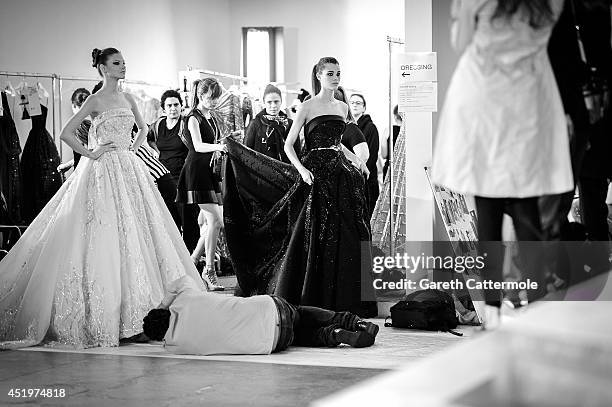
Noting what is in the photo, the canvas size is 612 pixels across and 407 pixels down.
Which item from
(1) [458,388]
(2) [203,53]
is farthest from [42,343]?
(2) [203,53]

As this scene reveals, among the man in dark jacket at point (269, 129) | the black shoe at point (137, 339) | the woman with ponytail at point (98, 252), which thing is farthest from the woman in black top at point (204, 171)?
the black shoe at point (137, 339)

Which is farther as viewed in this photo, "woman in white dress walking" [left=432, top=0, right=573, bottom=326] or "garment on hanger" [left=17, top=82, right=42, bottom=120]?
"garment on hanger" [left=17, top=82, right=42, bottom=120]

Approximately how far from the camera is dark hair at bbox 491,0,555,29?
7.57 ft

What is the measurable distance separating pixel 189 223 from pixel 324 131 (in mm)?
3240

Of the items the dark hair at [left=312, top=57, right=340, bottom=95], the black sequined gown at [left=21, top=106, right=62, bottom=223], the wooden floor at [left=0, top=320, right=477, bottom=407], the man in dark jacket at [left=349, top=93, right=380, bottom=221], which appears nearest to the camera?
the wooden floor at [left=0, top=320, right=477, bottom=407]

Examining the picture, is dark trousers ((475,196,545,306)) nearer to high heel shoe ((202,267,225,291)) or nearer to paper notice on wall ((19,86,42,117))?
high heel shoe ((202,267,225,291))

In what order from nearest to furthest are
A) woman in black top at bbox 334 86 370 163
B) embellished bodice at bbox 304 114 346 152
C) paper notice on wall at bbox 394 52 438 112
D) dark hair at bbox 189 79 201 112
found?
paper notice on wall at bbox 394 52 438 112 < embellished bodice at bbox 304 114 346 152 < woman in black top at bbox 334 86 370 163 < dark hair at bbox 189 79 201 112

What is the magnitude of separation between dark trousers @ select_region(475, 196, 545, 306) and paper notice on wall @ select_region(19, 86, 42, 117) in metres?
6.03

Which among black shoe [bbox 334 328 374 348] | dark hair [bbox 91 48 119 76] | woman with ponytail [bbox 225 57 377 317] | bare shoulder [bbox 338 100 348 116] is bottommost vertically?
black shoe [bbox 334 328 374 348]

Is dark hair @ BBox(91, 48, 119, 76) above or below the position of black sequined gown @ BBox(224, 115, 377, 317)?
above

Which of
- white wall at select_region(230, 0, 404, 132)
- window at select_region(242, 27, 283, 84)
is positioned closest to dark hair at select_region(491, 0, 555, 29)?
white wall at select_region(230, 0, 404, 132)

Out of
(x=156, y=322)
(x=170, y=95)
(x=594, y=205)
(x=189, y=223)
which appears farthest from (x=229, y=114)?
(x=594, y=205)

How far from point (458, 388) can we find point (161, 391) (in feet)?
8.86

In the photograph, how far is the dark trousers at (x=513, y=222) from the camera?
2416 millimetres
